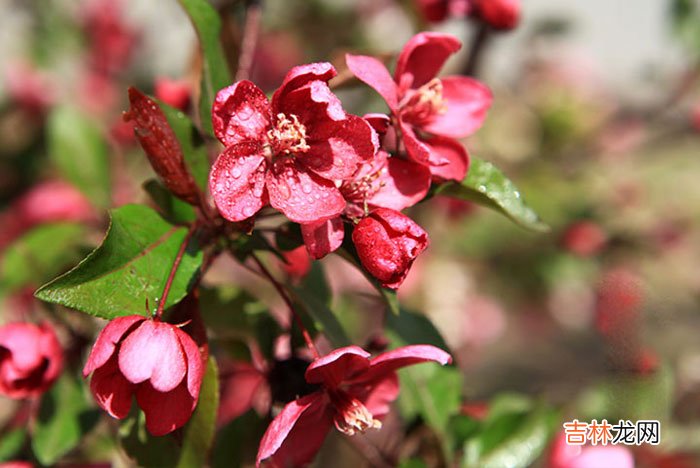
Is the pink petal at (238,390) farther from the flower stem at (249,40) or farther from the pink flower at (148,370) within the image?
the flower stem at (249,40)

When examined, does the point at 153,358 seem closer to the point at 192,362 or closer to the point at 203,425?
the point at 192,362

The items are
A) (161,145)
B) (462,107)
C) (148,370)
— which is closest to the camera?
(148,370)

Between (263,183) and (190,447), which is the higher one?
(263,183)

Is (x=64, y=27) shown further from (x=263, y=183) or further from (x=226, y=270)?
(x=263, y=183)

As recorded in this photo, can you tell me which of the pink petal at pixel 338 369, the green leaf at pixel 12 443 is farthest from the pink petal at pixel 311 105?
the green leaf at pixel 12 443

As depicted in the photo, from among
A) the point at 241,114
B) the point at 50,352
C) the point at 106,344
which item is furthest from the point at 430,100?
the point at 50,352

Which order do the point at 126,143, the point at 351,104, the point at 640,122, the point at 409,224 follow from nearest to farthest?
1. the point at 409,224
2. the point at 126,143
3. the point at 351,104
4. the point at 640,122

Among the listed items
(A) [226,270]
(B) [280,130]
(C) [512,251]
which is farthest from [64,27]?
(B) [280,130]
